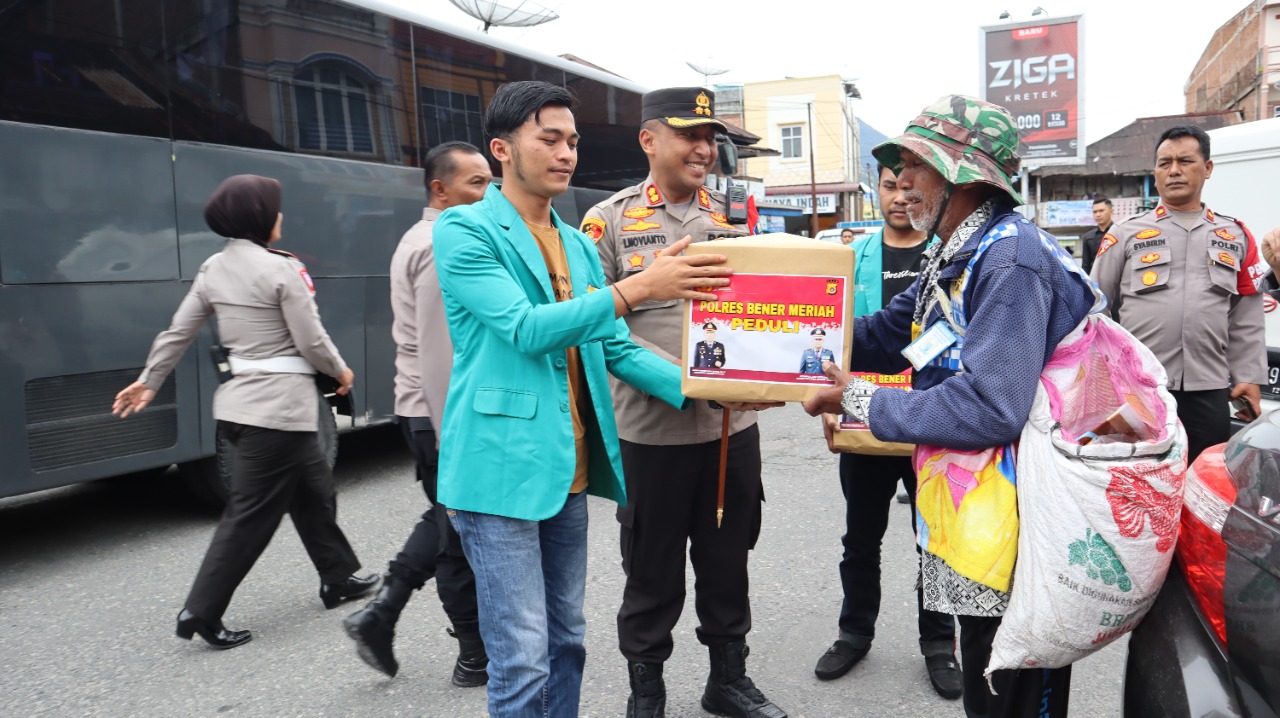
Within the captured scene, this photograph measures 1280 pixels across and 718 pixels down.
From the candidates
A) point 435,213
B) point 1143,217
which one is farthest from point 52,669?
point 1143,217

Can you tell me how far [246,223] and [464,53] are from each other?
13.3 ft

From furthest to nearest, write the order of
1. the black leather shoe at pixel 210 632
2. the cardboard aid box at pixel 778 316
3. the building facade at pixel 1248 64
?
the building facade at pixel 1248 64
the black leather shoe at pixel 210 632
the cardboard aid box at pixel 778 316

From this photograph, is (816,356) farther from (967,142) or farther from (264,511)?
(264,511)

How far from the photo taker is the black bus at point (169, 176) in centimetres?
478

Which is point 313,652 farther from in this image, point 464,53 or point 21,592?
point 464,53

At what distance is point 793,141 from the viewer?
48.8m

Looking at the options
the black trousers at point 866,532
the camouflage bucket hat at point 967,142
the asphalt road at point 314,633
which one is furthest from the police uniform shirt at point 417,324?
the camouflage bucket hat at point 967,142

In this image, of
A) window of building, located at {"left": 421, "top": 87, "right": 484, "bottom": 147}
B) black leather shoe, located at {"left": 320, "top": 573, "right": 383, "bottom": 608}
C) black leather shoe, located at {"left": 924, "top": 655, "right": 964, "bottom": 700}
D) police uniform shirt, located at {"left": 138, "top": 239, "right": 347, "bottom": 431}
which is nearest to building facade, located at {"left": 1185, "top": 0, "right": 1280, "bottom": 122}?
window of building, located at {"left": 421, "top": 87, "right": 484, "bottom": 147}

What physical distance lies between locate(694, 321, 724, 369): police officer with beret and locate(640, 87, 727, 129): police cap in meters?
1.18

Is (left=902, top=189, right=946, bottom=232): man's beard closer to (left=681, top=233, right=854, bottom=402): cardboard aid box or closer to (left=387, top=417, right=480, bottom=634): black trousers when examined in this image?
(left=681, top=233, right=854, bottom=402): cardboard aid box

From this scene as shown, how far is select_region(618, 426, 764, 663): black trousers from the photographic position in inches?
119

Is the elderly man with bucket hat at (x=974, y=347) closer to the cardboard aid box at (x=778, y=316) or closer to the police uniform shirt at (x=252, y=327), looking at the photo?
the cardboard aid box at (x=778, y=316)

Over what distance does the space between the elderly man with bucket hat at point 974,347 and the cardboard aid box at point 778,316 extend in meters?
0.08

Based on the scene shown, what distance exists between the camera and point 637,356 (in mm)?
2666
